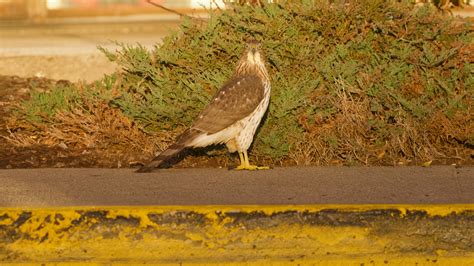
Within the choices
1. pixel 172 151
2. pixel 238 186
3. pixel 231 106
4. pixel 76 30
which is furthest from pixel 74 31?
pixel 238 186

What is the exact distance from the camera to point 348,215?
6.12 m

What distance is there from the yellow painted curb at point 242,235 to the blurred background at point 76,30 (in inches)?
151

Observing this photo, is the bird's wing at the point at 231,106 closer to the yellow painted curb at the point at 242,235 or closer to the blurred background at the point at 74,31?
the blurred background at the point at 74,31

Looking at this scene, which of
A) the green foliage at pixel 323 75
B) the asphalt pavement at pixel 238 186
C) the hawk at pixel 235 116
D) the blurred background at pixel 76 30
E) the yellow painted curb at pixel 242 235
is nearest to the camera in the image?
the yellow painted curb at pixel 242 235

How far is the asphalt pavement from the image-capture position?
21.7 ft

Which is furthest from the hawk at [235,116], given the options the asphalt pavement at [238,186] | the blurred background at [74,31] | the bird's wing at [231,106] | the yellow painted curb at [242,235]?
the yellow painted curb at [242,235]

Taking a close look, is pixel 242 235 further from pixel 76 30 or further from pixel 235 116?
pixel 76 30

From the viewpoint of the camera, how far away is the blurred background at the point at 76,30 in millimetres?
12355

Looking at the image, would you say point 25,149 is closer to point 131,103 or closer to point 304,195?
point 131,103

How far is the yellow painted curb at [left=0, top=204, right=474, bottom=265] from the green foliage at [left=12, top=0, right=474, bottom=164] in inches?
95.1

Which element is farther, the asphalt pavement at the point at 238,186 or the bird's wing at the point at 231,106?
the bird's wing at the point at 231,106

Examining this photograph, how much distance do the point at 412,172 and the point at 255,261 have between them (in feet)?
6.35

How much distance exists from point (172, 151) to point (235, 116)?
24.2 inches

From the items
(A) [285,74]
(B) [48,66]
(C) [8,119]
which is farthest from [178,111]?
(B) [48,66]
